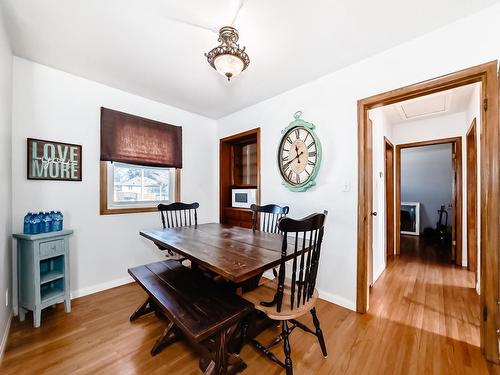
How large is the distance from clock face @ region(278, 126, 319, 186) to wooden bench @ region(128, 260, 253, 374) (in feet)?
4.95

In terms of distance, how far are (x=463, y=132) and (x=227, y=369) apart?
4502 mm

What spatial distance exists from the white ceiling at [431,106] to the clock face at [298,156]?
126cm

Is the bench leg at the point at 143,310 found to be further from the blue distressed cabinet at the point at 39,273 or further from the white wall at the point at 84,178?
the white wall at the point at 84,178

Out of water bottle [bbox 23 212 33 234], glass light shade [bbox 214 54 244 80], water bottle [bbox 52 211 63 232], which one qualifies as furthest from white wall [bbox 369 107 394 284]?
water bottle [bbox 23 212 33 234]

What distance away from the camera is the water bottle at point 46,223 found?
77.2 inches

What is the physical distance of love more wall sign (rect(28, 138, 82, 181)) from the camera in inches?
82.5

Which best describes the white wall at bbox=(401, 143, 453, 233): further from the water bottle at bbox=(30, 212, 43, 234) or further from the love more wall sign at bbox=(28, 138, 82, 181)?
the water bottle at bbox=(30, 212, 43, 234)

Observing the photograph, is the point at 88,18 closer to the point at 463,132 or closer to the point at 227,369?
the point at 227,369

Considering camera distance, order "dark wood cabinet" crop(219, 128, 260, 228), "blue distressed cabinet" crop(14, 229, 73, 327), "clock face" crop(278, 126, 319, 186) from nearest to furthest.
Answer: "blue distressed cabinet" crop(14, 229, 73, 327) → "clock face" crop(278, 126, 319, 186) → "dark wood cabinet" crop(219, 128, 260, 228)

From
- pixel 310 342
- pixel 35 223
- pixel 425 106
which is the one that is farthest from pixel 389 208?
pixel 35 223

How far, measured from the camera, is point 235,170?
3.89 metres

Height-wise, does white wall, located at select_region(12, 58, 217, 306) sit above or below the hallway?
above

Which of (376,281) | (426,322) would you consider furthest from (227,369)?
(376,281)

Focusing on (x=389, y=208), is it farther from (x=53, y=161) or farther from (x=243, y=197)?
(x=53, y=161)
